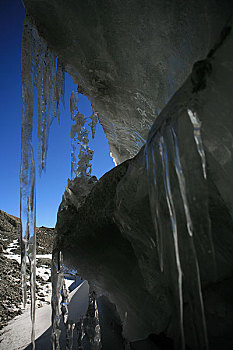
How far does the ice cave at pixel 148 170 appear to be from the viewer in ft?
4.67

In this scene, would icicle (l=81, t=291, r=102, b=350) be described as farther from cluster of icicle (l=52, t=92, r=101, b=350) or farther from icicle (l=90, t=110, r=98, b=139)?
icicle (l=90, t=110, r=98, b=139)

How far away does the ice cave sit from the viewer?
1425 mm

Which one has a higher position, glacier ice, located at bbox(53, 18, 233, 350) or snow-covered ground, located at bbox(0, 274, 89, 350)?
glacier ice, located at bbox(53, 18, 233, 350)

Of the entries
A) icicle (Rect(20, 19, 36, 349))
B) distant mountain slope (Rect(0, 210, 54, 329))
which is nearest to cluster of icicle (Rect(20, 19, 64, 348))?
icicle (Rect(20, 19, 36, 349))

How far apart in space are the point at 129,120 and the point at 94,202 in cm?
161

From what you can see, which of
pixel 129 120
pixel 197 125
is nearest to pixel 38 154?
pixel 129 120

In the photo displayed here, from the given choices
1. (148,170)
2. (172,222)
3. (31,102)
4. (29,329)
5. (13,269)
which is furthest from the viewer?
(13,269)

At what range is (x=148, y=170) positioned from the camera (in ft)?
5.37

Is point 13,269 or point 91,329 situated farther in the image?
point 13,269

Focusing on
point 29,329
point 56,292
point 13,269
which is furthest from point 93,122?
point 13,269

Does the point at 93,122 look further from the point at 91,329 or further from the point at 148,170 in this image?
the point at 91,329

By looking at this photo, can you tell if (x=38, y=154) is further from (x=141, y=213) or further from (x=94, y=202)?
(x=141, y=213)

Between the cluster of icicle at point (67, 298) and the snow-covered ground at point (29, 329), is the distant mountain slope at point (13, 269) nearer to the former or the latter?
the snow-covered ground at point (29, 329)

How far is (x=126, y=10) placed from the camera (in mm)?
2229
